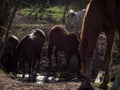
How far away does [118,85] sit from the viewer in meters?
4.26

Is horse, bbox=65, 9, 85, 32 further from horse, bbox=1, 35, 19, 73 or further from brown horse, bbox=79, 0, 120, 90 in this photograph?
brown horse, bbox=79, 0, 120, 90

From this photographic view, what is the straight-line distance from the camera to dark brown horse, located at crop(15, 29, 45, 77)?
1133 centimetres

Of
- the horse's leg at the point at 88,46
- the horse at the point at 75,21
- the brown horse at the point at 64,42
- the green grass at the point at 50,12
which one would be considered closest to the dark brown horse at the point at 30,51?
the brown horse at the point at 64,42

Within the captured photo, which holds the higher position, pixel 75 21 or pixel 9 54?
pixel 75 21

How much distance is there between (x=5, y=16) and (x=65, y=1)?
17870 mm

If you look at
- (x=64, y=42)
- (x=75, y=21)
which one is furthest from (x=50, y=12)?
(x=64, y=42)

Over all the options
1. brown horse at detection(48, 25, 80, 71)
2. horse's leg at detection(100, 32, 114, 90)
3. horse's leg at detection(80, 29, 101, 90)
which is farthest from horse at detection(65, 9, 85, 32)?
horse's leg at detection(80, 29, 101, 90)

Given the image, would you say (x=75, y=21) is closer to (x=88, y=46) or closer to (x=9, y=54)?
(x=9, y=54)

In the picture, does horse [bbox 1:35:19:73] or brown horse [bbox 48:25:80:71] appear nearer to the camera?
horse [bbox 1:35:19:73]

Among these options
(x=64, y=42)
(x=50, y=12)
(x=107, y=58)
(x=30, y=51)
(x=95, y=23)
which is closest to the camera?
(x=95, y=23)

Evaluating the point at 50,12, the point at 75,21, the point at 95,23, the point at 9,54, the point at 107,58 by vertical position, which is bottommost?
the point at 107,58

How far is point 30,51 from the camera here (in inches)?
461

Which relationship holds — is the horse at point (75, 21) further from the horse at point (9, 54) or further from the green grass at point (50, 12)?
the horse at point (9, 54)

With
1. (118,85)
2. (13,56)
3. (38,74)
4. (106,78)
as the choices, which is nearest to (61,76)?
(38,74)
